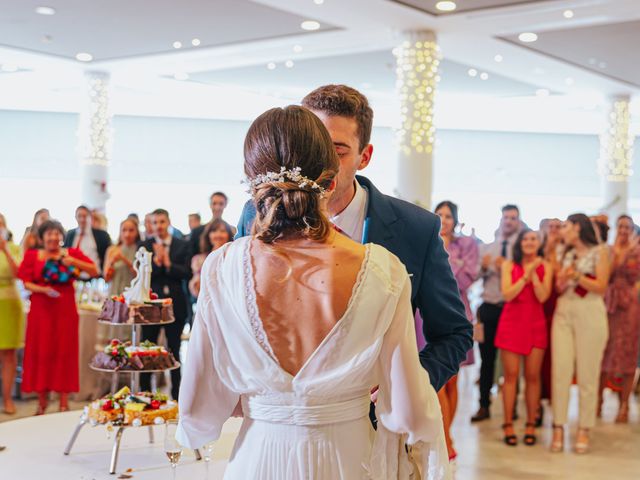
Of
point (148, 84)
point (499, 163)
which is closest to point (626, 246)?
point (148, 84)

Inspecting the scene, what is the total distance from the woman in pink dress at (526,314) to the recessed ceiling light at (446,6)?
4174 millimetres

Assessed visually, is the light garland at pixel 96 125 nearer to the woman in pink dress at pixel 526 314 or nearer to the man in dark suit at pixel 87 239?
the man in dark suit at pixel 87 239

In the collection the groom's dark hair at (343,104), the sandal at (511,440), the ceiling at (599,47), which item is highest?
the ceiling at (599,47)

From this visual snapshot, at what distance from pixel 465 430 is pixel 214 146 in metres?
15.5

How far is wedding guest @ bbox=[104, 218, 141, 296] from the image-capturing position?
7742 mm

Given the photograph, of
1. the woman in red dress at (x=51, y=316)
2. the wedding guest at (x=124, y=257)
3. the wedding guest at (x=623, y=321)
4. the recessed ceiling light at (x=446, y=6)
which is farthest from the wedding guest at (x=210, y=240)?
the recessed ceiling light at (x=446, y=6)

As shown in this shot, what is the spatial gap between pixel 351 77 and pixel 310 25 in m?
4.30

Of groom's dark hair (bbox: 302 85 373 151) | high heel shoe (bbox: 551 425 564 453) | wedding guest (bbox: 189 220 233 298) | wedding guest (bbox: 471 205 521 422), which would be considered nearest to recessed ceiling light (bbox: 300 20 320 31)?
wedding guest (bbox: 189 220 233 298)

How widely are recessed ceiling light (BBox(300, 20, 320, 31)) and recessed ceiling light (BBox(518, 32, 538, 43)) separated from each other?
106 inches

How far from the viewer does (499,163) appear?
22312 millimetres

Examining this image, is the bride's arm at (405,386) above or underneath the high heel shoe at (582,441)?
above

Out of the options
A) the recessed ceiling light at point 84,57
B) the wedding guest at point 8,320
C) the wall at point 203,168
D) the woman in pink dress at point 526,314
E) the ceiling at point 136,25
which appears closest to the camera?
the woman in pink dress at point 526,314

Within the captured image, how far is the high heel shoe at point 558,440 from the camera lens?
261 inches

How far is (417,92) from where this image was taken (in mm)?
11008
